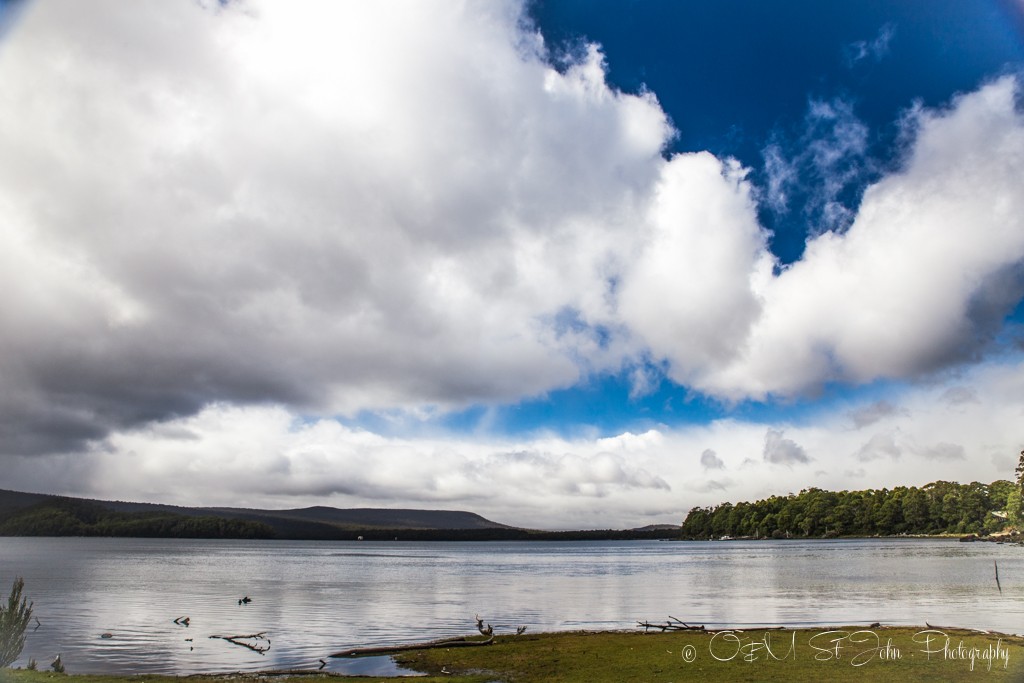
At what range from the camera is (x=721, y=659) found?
29.2m

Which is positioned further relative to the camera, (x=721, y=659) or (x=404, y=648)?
(x=404, y=648)

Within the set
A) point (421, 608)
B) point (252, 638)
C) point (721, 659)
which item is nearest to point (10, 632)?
point (252, 638)

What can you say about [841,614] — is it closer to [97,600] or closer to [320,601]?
[320,601]

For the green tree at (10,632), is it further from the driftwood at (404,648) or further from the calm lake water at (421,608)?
the driftwood at (404,648)

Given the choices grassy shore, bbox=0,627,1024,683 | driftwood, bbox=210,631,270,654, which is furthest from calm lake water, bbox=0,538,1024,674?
grassy shore, bbox=0,627,1024,683

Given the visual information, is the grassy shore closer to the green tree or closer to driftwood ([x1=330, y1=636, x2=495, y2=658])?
driftwood ([x1=330, y1=636, x2=495, y2=658])

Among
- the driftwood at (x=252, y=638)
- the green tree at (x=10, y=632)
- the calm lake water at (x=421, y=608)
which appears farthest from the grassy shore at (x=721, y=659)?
the driftwood at (x=252, y=638)

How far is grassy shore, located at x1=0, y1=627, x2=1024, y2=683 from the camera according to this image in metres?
25.3

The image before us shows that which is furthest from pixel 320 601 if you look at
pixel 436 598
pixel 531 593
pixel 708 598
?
pixel 708 598

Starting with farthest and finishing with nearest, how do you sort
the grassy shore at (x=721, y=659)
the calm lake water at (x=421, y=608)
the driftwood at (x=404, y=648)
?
the calm lake water at (x=421, y=608), the driftwood at (x=404, y=648), the grassy shore at (x=721, y=659)

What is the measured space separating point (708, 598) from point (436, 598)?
27.0 metres

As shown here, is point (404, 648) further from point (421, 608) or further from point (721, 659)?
point (421, 608)

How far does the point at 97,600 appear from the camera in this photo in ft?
225

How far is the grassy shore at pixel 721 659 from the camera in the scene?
25281 mm
